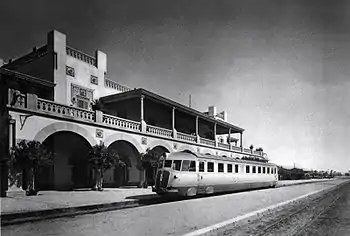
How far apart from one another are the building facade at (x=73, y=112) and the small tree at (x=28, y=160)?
23.8 inches

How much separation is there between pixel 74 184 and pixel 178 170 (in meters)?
9.44

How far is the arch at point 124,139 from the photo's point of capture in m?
20.5

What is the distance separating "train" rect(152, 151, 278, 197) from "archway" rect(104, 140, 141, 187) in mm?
7688

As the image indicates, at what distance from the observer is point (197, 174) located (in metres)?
16.7

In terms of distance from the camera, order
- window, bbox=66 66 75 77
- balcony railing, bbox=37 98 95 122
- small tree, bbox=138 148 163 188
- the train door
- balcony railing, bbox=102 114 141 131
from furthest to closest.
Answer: small tree, bbox=138 148 163 188 < window, bbox=66 66 75 77 < balcony railing, bbox=102 114 141 131 < the train door < balcony railing, bbox=37 98 95 122

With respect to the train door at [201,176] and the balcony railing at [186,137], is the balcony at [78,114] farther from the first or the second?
the train door at [201,176]

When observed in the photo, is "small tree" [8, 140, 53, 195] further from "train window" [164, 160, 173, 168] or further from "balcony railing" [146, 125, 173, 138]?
"balcony railing" [146, 125, 173, 138]

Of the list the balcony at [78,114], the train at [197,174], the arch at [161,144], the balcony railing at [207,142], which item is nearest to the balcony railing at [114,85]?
the balcony at [78,114]

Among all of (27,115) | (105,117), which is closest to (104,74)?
(105,117)

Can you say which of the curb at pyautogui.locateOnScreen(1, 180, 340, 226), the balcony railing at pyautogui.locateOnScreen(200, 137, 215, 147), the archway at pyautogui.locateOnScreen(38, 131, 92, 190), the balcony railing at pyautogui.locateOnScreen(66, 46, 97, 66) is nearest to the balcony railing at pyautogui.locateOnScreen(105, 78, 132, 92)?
the balcony railing at pyautogui.locateOnScreen(66, 46, 97, 66)

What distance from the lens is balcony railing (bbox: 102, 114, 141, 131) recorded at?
68.2 ft

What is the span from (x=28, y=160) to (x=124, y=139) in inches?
298

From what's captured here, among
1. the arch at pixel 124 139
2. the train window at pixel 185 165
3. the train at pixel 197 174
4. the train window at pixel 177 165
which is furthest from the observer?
the arch at pixel 124 139

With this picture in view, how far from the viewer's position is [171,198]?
16719 millimetres
